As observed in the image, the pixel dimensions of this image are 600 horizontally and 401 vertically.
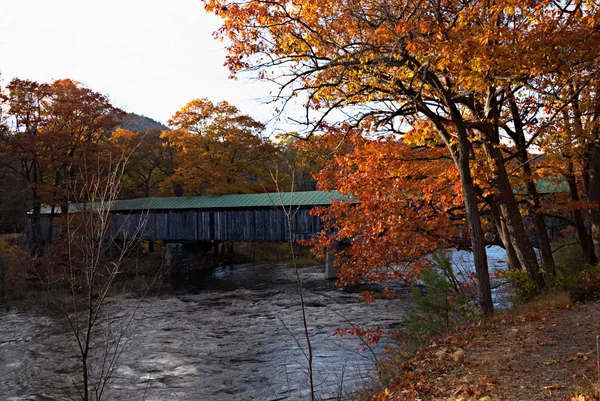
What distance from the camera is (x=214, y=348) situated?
10695 mm

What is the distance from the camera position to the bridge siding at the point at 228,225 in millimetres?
21969

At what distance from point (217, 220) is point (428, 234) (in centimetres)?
1679

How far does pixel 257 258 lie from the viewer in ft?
94.1

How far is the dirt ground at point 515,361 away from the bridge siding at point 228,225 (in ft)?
50.1

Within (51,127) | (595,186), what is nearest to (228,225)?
(51,127)

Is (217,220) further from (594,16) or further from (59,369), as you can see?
(594,16)

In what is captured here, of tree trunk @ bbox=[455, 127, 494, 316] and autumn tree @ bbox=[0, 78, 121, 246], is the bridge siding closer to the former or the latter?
autumn tree @ bbox=[0, 78, 121, 246]

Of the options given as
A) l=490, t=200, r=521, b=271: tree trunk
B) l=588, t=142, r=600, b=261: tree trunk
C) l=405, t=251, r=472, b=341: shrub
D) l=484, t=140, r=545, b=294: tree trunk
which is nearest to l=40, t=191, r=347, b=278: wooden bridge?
l=490, t=200, r=521, b=271: tree trunk

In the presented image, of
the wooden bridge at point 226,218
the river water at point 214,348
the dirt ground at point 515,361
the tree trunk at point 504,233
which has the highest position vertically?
the wooden bridge at point 226,218

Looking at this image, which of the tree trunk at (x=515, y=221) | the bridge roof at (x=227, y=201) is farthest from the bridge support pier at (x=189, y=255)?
the tree trunk at (x=515, y=221)

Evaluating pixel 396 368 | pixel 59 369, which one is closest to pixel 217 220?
pixel 59 369

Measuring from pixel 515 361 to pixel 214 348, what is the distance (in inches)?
287

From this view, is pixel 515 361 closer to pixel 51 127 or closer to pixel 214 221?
pixel 214 221

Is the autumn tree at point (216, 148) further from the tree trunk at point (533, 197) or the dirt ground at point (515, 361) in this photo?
the dirt ground at point (515, 361)
